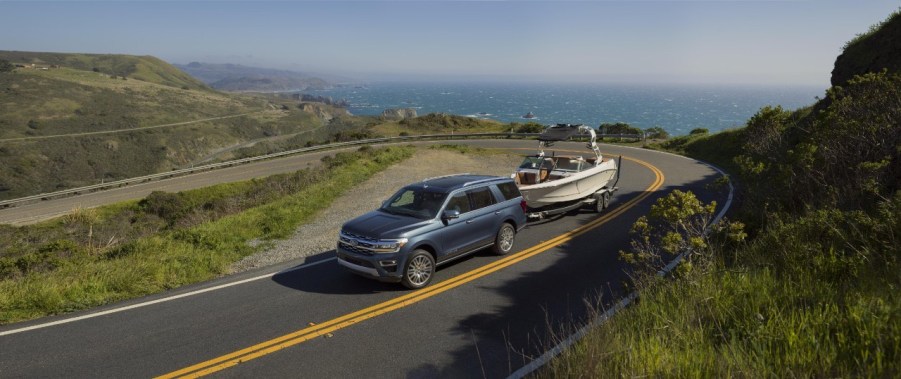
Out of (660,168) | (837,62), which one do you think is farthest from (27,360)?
(837,62)

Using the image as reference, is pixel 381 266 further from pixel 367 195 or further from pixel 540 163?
pixel 367 195

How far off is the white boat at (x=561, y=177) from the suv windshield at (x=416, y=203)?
3.82 m

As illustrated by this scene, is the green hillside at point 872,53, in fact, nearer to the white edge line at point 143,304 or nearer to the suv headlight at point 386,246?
the suv headlight at point 386,246

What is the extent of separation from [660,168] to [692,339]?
2327cm

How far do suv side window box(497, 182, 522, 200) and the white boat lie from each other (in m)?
1.51

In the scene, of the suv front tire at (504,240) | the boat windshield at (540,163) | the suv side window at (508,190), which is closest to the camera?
the suv front tire at (504,240)

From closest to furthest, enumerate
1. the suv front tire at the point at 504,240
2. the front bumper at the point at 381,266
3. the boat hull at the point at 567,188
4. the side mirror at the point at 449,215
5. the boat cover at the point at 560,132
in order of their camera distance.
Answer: the front bumper at the point at 381,266 < the side mirror at the point at 449,215 < the suv front tire at the point at 504,240 < the boat hull at the point at 567,188 < the boat cover at the point at 560,132

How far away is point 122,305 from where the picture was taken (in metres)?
8.20

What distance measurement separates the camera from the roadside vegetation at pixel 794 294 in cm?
430

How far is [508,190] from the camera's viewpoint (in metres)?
11.3

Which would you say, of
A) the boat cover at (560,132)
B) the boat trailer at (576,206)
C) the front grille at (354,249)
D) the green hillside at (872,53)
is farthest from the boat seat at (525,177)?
the green hillside at (872,53)

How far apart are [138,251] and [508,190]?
29.6ft

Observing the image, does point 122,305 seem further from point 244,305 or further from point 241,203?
point 241,203

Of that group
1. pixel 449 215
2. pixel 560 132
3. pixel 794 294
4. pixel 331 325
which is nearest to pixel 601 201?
pixel 560 132
